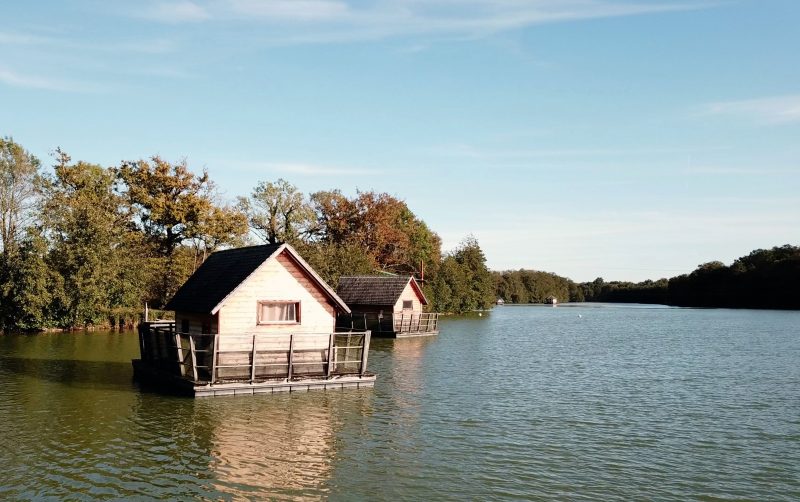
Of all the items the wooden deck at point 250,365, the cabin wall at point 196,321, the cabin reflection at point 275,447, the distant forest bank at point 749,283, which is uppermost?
the distant forest bank at point 749,283

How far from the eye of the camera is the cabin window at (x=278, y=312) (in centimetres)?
3084

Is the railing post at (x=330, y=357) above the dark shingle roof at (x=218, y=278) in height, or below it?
below

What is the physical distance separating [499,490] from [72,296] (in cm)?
5239

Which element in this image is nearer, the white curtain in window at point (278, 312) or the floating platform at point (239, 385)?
the floating platform at point (239, 385)

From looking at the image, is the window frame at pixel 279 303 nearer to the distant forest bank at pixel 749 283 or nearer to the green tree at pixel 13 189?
the green tree at pixel 13 189

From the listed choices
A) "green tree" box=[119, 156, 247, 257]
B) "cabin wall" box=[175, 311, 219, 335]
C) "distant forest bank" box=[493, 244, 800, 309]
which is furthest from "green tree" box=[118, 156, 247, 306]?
"distant forest bank" box=[493, 244, 800, 309]

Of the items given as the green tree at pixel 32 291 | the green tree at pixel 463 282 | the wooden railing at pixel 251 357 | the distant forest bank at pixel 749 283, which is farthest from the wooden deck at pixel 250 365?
the distant forest bank at pixel 749 283

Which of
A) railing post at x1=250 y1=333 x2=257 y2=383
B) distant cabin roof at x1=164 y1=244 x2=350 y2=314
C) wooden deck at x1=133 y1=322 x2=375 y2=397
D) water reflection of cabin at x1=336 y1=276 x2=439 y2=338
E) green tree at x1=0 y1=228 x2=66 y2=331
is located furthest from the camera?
water reflection of cabin at x1=336 y1=276 x2=439 y2=338

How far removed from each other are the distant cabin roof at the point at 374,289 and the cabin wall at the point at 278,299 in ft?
103

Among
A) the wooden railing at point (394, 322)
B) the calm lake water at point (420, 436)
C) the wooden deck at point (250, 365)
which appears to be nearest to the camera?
the calm lake water at point (420, 436)

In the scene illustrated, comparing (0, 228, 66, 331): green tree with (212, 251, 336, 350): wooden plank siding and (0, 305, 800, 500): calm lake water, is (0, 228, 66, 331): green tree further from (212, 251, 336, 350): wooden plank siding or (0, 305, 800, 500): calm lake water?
(212, 251, 336, 350): wooden plank siding

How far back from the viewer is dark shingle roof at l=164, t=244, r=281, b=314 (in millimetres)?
30531

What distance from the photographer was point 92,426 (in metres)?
23.4

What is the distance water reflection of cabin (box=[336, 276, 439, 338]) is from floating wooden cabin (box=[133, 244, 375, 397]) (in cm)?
3007
